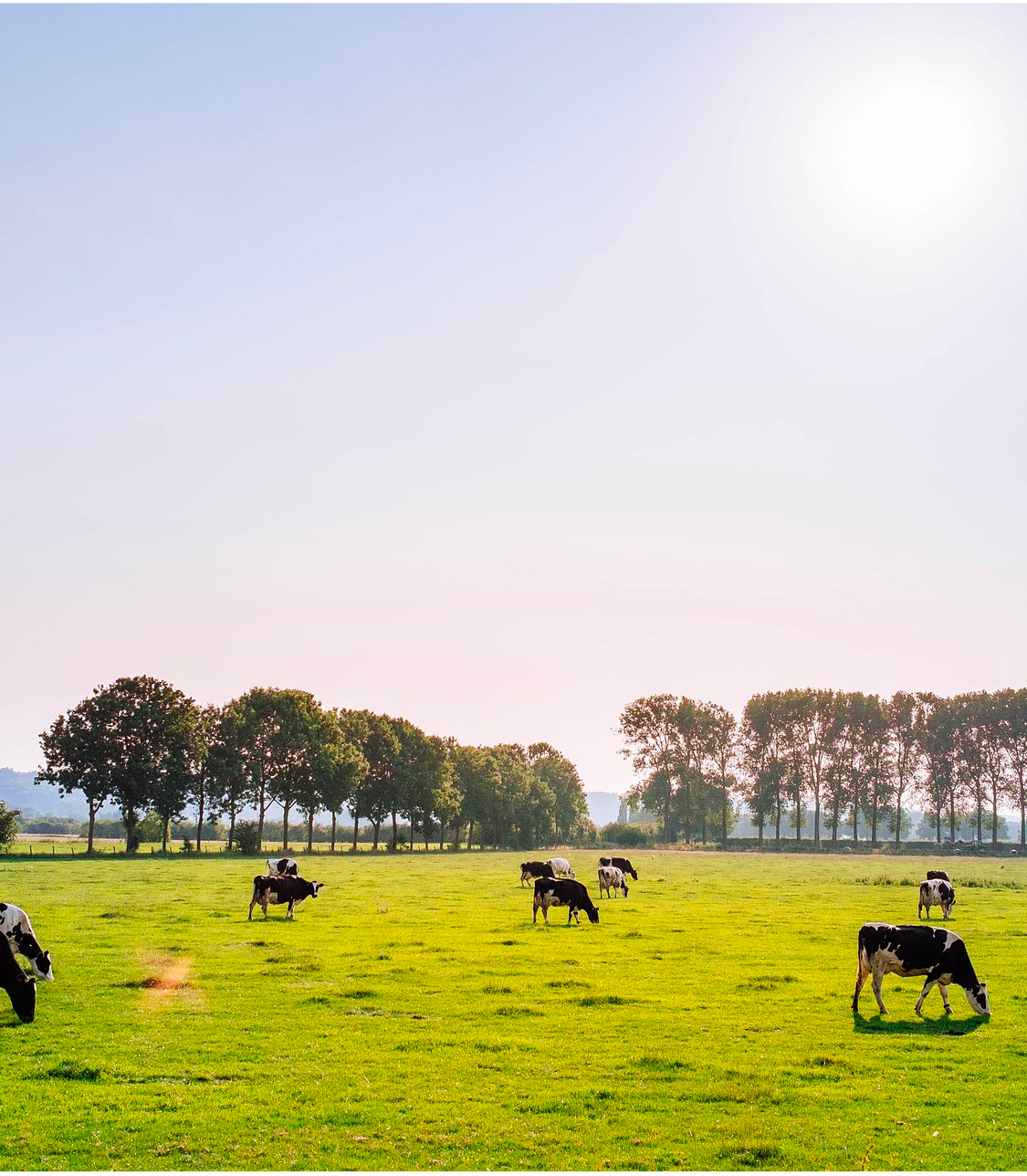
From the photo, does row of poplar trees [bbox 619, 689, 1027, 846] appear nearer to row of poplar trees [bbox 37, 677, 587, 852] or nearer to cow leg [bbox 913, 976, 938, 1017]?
row of poplar trees [bbox 37, 677, 587, 852]

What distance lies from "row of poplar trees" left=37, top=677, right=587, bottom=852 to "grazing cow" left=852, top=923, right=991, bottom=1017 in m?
83.7

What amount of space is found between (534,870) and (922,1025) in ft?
134

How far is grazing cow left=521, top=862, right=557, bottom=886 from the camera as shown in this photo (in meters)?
59.9

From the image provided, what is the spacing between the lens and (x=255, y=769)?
345ft

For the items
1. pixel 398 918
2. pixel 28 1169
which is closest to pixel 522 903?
pixel 398 918

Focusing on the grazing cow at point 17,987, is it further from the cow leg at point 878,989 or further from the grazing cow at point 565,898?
the grazing cow at point 565,898

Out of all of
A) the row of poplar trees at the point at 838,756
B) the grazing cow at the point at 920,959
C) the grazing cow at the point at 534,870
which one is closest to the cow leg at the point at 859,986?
the grazing cow at the point at 920,959

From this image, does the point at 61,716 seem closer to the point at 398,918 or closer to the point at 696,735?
the point at 398,918


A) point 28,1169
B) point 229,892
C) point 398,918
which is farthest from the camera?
point 229,892

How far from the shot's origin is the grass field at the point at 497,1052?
46.0 feet

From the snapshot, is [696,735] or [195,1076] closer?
[195,1076]

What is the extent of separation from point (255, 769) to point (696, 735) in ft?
283

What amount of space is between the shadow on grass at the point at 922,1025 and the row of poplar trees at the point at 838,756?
138405 mm

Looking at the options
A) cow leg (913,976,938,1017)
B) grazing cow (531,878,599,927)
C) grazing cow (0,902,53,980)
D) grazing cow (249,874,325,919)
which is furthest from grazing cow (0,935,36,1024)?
grazing cow (531,878,599,927)
